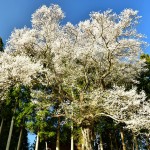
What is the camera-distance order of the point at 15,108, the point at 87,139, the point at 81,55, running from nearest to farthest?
the point at 87,139, the point at 81,55, the point at 15,108

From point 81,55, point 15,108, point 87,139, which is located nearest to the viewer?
point 87,139

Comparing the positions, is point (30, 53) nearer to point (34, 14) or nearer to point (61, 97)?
point (34, 14)

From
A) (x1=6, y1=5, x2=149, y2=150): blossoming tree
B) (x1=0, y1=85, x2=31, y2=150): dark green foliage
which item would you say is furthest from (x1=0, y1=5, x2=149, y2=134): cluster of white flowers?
(x1=0, y1=85, x2=31, y2=150): dark green foliage

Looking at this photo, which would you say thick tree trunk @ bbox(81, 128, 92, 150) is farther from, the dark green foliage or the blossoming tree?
the dark green foliage

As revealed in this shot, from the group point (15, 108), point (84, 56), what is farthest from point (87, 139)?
point (15, 108)

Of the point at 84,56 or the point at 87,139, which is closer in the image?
the point at 87,139

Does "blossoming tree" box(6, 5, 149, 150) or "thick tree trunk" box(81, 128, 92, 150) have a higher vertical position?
"blossoming tree" box(6, 5, 149, 150)

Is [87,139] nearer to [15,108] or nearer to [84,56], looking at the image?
[84,56]

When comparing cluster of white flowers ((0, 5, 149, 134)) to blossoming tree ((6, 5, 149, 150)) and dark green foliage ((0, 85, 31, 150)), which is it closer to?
blossoming tree ((6, 5, 149, 150))

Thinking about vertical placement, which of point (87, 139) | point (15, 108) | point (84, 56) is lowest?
point (87, 139)

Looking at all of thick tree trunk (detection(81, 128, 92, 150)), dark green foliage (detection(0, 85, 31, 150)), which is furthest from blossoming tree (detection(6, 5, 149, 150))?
dark green foliage (detection(0, 85, 31, 150))

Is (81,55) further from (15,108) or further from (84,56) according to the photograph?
(15,108)

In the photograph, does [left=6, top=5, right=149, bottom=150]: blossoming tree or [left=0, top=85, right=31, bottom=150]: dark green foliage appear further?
[left=0, top=85, right=31, bottom=150]: dark green foliage

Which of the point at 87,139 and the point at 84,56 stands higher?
the point at 84,56
